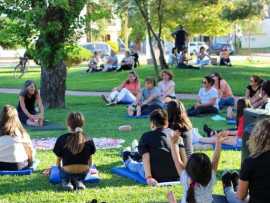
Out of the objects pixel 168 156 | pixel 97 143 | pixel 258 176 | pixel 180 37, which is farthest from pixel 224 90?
pixel 180 37

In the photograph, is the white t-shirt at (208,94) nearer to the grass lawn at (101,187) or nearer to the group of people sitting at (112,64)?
the grass lawn at (101,187)

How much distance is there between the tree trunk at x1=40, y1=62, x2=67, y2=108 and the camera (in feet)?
55.9

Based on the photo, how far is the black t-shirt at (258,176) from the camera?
506cm

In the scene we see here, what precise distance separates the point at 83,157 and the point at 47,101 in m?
10.0

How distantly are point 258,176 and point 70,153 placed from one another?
2.95 meters

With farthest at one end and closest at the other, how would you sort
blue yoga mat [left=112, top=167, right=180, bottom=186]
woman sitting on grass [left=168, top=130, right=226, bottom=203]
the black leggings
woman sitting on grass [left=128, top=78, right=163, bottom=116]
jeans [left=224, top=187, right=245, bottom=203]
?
woman sitting on grass [left=128, top=78, right=163, bottom=116], the black leggings, blue yoga mat [left=112, top=167, right=180, bottom=186], jeans [left=224, top=187, right=245, bottom=203], woman sitting on grass [left=168, top=130, right=226, bottom=203]

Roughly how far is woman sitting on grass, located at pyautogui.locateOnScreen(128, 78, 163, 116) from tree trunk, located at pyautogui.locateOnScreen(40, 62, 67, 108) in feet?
9.89

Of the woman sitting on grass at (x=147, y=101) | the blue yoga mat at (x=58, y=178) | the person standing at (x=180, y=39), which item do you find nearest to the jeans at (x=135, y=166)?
the blue yoga mat at (x=58, y=178)

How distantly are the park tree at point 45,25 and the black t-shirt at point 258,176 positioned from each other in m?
11.3

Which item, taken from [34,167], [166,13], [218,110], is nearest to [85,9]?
[218,110]

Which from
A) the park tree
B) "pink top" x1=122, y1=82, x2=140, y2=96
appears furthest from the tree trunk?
"pink top" x1=122, y1=82, x2=140, y2=96

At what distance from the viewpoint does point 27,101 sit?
13000mm

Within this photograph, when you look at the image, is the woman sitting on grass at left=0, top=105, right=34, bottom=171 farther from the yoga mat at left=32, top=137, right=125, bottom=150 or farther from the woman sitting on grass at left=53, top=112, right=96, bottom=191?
the yoga mat at left=32, top=137, right=125, bottom=150

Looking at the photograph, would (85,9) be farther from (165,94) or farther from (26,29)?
(165,94)
